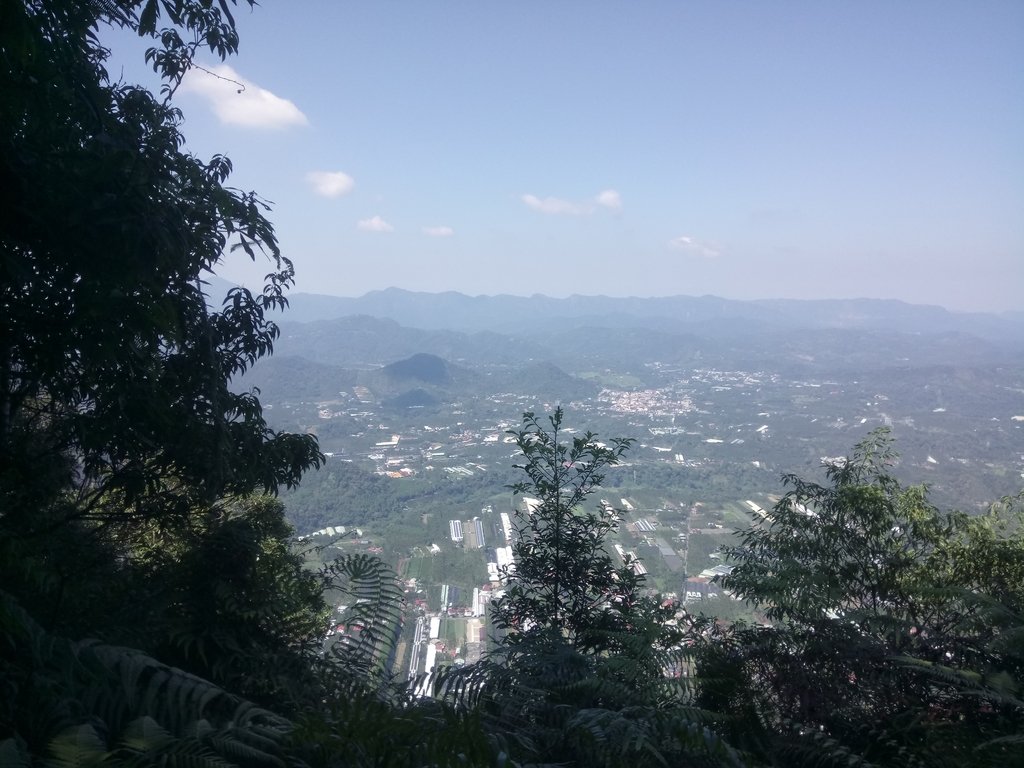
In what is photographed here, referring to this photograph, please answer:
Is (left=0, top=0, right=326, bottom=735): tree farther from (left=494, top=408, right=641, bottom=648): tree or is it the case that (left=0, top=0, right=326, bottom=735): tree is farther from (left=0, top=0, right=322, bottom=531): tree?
(left=494, top=408, right=641, bottom=648): tree

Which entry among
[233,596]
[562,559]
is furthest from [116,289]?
[562,559]

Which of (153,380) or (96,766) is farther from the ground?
(153,380)

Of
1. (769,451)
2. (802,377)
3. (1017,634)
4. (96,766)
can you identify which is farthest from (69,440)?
(802,377)

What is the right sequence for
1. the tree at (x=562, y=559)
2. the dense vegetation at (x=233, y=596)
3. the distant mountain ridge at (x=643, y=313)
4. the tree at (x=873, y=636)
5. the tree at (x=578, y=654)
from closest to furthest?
the dense vegetation at (x=233, y=596) < the tree at (x=578, y=654) < the tree at (x=873, y=636) < the tree at (x=562, y=559) < the distant mountain ridge at (x=643, y=313)

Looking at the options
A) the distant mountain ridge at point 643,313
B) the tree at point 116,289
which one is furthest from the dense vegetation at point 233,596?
the distant mountain ridge at point 643,313

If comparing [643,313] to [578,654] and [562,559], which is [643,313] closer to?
[562,559]

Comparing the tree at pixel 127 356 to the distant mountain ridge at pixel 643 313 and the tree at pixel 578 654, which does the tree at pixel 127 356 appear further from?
the distant mountain ridge at pixel 643 313

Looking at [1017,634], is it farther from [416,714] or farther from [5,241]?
[5,241]
